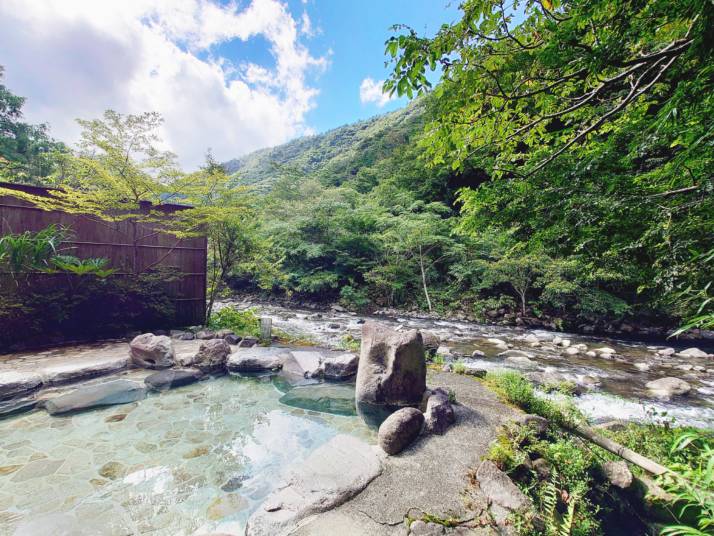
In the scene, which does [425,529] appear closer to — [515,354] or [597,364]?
[515,354]

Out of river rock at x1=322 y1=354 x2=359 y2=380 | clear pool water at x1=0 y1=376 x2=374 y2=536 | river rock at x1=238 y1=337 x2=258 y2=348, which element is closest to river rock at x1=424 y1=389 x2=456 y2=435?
clear pool water at x1=0 y1=376 x2=374 y2=536

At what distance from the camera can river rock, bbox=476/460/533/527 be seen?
2.08 m

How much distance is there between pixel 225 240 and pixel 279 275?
6.15 feet

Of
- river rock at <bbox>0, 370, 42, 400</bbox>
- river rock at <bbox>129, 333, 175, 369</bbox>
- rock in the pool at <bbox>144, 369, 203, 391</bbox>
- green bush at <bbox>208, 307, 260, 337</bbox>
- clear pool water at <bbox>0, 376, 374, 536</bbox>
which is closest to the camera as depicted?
clear pool water at <bbox>0, 376, 374, 536</bbox>

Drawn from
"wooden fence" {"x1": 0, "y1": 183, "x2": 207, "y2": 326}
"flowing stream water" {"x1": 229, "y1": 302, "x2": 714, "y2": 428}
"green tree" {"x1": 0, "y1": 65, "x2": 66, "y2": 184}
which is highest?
"green tree" {"x1": 0, "y1": 65, "x2": 66, "y2": 184}

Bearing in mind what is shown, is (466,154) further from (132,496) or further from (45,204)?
(45,204)

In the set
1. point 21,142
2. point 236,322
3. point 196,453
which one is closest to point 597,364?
point 196,453

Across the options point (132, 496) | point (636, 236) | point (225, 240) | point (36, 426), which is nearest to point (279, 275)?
point (225, 240)

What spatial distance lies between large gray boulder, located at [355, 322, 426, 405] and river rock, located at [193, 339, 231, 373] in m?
2.92

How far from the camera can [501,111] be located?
2.79m

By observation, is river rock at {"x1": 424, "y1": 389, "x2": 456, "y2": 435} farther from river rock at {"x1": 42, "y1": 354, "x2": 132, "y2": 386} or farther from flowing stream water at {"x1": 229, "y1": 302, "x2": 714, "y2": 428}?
river rock at {"x1": 42, "y1": 354, "x2": 132, "y2": 386}

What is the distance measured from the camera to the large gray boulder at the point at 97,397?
388 cm

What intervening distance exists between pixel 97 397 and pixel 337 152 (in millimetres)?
45471

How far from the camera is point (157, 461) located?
3.05 m
